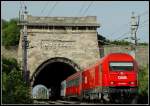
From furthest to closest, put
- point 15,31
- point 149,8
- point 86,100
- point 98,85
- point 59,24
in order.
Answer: point 15,31 → point 59,24 → point 86,100 → point 98,85 → point 149,8

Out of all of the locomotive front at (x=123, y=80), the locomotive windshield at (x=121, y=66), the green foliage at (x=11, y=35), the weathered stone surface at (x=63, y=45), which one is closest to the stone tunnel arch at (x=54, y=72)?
the weathered stone surface at (x=63, y=45)

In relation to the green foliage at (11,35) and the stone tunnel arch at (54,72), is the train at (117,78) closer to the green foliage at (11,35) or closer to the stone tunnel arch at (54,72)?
the stone tunnel arch at (54,72)

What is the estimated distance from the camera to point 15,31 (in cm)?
8412

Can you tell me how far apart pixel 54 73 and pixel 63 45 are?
50.3ft

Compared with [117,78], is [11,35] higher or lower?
higher

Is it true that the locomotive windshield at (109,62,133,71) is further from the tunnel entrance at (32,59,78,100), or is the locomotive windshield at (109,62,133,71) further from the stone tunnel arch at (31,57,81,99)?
the tunnel entrance at (32,59,78,100)

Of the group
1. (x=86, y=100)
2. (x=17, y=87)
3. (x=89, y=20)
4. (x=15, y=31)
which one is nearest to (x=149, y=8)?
(x=17, y=87)

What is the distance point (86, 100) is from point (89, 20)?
1079 inches

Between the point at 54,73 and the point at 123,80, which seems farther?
the point at 54,73

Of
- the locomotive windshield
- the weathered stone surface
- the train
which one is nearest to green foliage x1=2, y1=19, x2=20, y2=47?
the weathered stone surface

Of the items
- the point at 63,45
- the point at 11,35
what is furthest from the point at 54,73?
the point at 63,45

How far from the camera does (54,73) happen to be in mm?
80562

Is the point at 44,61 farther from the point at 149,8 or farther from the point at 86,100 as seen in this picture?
the point at 149,8

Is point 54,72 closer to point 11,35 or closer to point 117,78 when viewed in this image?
point 11,35
